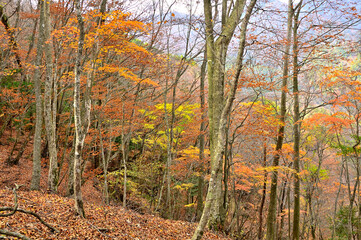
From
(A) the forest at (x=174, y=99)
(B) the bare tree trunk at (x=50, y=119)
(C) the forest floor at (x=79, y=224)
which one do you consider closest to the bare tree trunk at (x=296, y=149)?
(A) the forest at (x=174, y=99)

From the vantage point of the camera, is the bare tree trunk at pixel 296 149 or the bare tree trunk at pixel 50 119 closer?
the bare tree trunk at pixel 50 119

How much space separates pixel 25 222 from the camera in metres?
4.21

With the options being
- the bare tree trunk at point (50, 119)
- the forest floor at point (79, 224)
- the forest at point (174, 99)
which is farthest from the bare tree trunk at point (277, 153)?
the bare tree trunk at point (50, 119)

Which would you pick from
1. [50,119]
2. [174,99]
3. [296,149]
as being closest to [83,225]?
[50,119]

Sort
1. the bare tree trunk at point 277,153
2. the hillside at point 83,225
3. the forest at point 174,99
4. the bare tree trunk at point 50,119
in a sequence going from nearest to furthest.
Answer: the hillside at point 83,225
the forest at point 174,99
the bare tree trunk at point 50,119
the bare tree trunk at point 277,153

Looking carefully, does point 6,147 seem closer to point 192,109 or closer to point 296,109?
point 192,109

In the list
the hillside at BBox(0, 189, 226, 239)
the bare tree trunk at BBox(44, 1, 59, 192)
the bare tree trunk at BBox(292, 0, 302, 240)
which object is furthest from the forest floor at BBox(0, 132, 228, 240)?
the bare tree trunk at BBox(292, 0, 302, 240)

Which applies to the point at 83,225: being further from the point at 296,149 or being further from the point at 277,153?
the point at 296,149

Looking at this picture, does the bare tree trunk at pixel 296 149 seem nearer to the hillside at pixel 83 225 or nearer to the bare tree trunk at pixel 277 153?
the bare tree trunk at pixel 277 153

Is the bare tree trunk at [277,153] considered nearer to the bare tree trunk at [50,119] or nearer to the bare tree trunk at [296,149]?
the bare tree trunk at [296,149]

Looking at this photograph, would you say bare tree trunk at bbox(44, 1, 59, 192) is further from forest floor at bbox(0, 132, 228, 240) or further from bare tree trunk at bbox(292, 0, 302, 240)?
bare tree trunk at bbox(292, 0, 302, 240)

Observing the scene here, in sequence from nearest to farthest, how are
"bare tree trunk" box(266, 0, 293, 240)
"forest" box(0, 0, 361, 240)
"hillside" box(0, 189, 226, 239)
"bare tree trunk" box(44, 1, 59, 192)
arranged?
"hillside" box(0, 189, 226, 239)
"forest" box(0, 0, 361, 240)
"bare tree trunk" box(44, 1, 59, 192)
"bare tree trunk" box(266, 0, 293, 240)

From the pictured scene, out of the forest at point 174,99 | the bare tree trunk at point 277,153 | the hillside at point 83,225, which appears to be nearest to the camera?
the hillside at point 83,225

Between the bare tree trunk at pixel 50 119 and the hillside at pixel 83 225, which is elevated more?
the bare tree trunk at pixel 50 119
